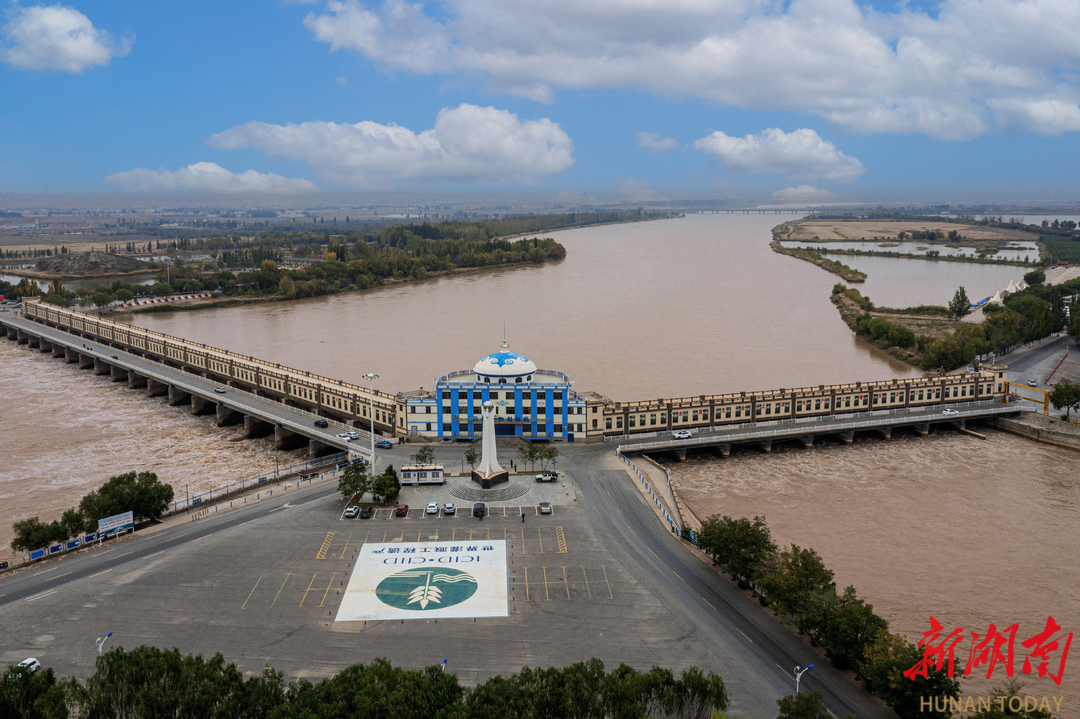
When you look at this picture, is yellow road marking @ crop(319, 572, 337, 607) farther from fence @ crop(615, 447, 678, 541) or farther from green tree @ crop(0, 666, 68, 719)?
fence @ crop(615, 447, 678, 541)

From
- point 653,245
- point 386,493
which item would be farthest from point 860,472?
point 653,245

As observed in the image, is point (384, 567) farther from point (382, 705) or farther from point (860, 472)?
point (860, 472)

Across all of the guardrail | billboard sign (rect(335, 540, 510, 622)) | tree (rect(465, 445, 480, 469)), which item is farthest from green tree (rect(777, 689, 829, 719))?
the guardrail

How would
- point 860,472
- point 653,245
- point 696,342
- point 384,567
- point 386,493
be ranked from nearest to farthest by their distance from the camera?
1. point 384,567
2. point 386,493
3. point 860,472
4. point 696,342
5. point 653,245

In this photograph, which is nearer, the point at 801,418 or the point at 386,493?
the point at 386,493

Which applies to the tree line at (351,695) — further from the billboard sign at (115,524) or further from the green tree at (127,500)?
the green tree at (127,500)

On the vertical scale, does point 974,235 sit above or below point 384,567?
above

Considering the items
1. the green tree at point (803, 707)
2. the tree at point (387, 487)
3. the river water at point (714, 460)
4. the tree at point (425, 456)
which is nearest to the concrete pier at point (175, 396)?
the river water at point (714, 460)
